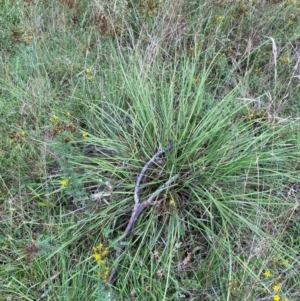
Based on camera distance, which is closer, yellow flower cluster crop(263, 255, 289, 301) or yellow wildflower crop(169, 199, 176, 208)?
yellow flower cluster crop(263, 255, 289, 301)

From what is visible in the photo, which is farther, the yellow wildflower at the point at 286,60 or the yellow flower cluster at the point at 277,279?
the yellow wildflower at the point at 286,60

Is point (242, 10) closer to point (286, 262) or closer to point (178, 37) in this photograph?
point (178, 37)

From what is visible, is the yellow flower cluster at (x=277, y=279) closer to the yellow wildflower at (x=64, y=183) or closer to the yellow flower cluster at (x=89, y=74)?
the yellow wildflower at (x=64, y=183)

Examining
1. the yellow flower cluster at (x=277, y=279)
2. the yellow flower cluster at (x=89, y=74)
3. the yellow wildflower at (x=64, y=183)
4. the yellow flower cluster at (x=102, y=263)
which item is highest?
the yellow flower cluster at (x=89, y=74)

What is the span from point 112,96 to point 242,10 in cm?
98

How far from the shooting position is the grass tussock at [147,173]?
55.8 inches

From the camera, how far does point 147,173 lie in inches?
64.5

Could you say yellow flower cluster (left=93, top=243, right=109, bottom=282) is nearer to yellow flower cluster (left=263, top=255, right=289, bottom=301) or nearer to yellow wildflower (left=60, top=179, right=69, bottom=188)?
Answer: yellow wildflower (left=60, top=179, right=69, bottom=188)

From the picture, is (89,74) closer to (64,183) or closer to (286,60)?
(64,183)

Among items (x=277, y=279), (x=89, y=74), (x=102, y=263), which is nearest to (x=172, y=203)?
(x=102, y=263)

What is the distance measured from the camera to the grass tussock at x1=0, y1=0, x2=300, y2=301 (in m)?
1.42

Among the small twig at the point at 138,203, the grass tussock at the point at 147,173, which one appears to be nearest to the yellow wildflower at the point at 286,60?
the grass tussock at the point at 147,173

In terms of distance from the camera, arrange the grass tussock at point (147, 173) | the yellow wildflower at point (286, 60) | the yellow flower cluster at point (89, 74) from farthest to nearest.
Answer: the yellow wildflower at point (286, 60) → the yellow flower cluster at point (89, 74) → the grass tussock at point (147, 173)

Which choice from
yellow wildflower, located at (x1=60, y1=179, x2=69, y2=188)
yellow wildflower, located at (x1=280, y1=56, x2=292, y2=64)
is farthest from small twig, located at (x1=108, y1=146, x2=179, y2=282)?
yellow wildflower, located at (x1=280, y1=56, x2=292, y2=64)
